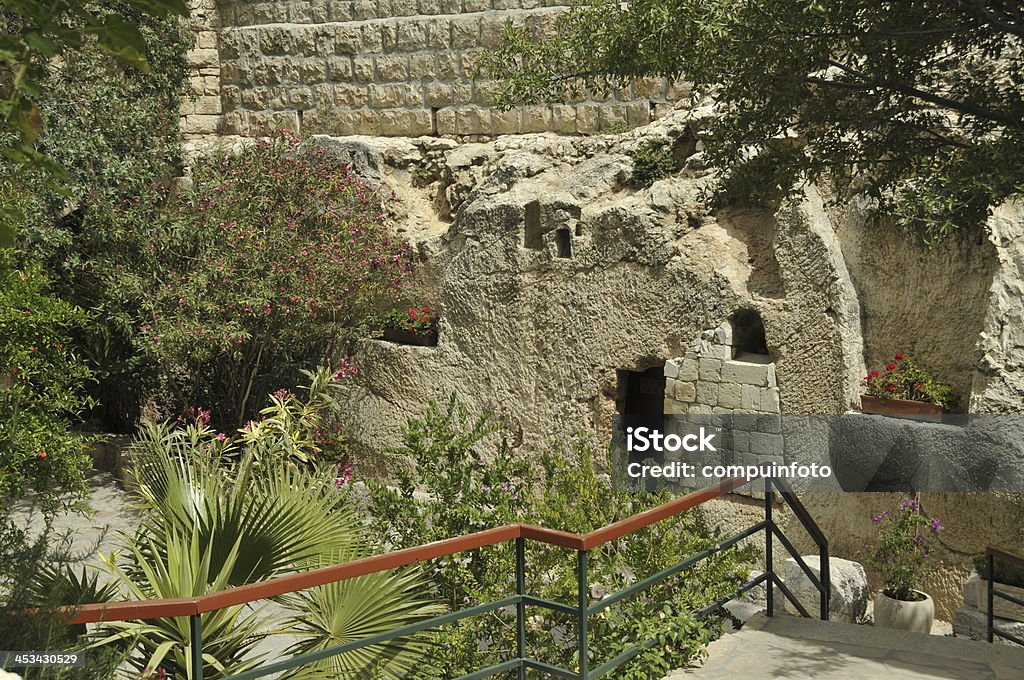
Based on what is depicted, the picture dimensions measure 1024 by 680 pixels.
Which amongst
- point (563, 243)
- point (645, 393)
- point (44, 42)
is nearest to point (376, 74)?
point (563, 243)

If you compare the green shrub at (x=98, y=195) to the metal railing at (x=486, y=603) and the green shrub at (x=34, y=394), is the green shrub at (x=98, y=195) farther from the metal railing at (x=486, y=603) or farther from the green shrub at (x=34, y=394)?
the metal railing at (x=486, y=603)


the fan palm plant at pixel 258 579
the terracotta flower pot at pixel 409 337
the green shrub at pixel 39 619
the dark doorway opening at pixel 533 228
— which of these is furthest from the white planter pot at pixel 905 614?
the green shrub at pixel 39 619

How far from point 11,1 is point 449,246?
7864mm

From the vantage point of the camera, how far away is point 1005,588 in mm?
7441

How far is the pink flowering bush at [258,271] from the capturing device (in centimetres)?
1005

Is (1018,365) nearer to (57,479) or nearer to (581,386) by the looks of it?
(581,386)

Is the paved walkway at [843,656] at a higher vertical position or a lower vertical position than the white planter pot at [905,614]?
higher

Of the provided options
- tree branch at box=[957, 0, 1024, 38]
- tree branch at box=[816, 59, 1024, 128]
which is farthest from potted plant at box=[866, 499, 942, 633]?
tree branch at box=[957, 0, 1024, 38]

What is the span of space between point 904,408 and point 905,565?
3.86 ft

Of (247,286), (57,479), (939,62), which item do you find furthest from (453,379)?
(939,62)

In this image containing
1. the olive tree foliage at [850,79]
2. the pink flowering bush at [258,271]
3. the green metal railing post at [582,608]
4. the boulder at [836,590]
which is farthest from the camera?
the pink flowering bush at [258,271]

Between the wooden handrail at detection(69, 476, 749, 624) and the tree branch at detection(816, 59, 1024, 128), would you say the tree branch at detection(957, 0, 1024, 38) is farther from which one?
the wooden handrail at detection(69, 476, 749, 624)

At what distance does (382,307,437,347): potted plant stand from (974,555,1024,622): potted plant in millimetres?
5318

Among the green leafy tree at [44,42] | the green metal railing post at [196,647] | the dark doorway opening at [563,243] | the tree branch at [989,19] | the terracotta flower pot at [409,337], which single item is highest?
the tree branch at [989,19]
